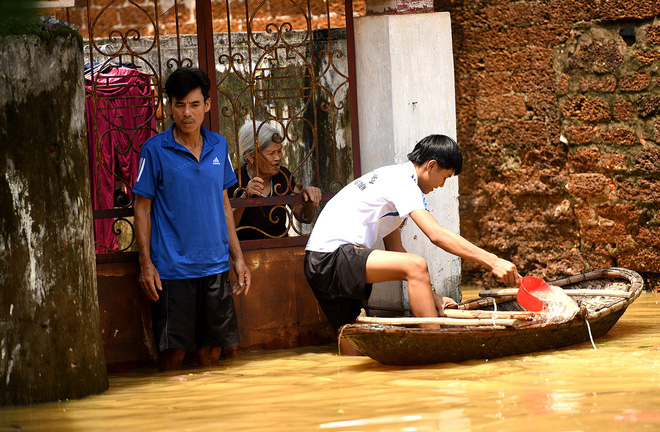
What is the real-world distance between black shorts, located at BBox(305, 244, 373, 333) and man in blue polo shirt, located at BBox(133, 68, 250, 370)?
1.90 ft

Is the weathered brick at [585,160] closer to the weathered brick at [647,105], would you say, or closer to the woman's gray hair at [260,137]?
the weathered brick at [647,105]

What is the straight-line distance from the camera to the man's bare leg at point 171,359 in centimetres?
500

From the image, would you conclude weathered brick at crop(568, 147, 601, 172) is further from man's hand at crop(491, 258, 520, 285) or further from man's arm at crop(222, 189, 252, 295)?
man's arm at crop(222, 189, 252, 295)

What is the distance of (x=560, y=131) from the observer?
24.3ft

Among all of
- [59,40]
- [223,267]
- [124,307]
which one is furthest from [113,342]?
[59,40]

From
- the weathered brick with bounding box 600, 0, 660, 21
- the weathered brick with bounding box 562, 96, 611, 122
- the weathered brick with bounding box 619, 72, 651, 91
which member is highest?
the weathered brick with bounding box 600, 0, 660, 21

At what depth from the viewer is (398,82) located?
18.5 ft

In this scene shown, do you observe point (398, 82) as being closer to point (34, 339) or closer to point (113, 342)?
point (113, 342)

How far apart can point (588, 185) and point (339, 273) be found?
338 centimetres

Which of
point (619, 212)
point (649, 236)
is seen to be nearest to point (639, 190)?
point (619, 212)

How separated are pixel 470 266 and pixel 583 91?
199cm

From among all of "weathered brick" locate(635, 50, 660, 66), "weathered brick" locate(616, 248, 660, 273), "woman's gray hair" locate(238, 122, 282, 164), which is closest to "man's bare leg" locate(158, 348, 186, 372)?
"woman's gray hair" locate(238, 122, 282, 164)

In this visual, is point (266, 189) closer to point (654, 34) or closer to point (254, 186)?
point (254, 186)

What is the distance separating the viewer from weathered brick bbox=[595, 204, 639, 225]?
7152mm
